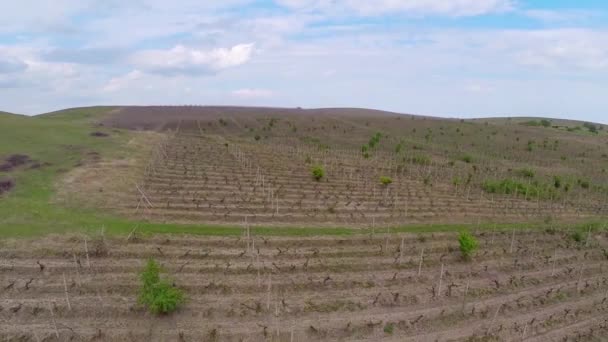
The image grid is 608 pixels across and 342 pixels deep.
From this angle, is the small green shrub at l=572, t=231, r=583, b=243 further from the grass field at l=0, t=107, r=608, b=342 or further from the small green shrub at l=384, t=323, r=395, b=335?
the small green shrub at l=384, t=323, r=395, b=335

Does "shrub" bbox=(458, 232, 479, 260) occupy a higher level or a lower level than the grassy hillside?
lower

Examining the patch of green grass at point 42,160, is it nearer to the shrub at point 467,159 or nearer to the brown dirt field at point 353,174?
the brown dirt field at point 353,174

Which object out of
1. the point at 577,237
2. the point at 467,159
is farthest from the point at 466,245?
the point at 467,159

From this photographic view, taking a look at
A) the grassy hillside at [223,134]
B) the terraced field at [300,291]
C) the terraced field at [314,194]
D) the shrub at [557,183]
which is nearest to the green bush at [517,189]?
the terraced field at [314,194]

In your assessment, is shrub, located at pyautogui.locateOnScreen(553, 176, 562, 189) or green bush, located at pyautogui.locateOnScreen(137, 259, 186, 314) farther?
shrub, located at pyautogui.locateOnScreen(553, 176, 562, 189)

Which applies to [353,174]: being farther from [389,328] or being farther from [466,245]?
[389,328]

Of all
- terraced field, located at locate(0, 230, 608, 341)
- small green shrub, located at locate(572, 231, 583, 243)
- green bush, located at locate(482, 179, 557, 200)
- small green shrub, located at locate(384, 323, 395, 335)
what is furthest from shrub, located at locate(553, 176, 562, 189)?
small green shrub, located at locate(384, 323, 395, 335)

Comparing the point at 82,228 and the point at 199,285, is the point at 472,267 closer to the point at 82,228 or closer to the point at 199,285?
the point at 199,285
